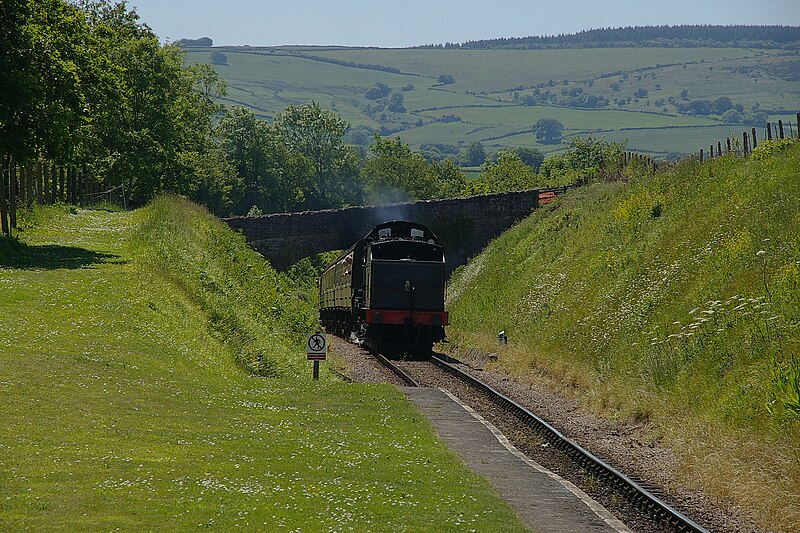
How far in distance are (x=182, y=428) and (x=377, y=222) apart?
48.6 metres

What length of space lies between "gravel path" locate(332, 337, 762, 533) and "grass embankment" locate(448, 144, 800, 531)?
0.95ft

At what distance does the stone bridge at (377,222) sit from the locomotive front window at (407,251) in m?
26.2

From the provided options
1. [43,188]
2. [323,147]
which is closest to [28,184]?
[43,188]

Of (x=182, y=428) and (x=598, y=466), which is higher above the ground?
(x=182, y=428)

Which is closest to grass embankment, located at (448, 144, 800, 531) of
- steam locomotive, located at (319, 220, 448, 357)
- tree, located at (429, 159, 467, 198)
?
steam locomotive, located at (319, 220, 448, 357)

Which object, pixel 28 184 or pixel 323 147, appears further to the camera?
pixel 323 147

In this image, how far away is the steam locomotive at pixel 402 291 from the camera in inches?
1335

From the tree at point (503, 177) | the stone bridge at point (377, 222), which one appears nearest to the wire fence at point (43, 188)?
the stone bridge at point (377, 222)

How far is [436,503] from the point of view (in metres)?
11.4

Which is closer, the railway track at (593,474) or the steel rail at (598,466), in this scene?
the steel rail at (598,466)

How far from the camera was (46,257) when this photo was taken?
32656 millimetres

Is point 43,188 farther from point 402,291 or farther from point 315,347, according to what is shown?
point 315,347

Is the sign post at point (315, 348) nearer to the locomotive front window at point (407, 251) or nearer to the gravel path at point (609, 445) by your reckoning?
the gravel path at point (609, 445)

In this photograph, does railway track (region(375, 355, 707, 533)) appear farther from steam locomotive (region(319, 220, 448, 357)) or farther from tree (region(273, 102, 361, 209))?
tree (region(273, 102, 361, 209))
